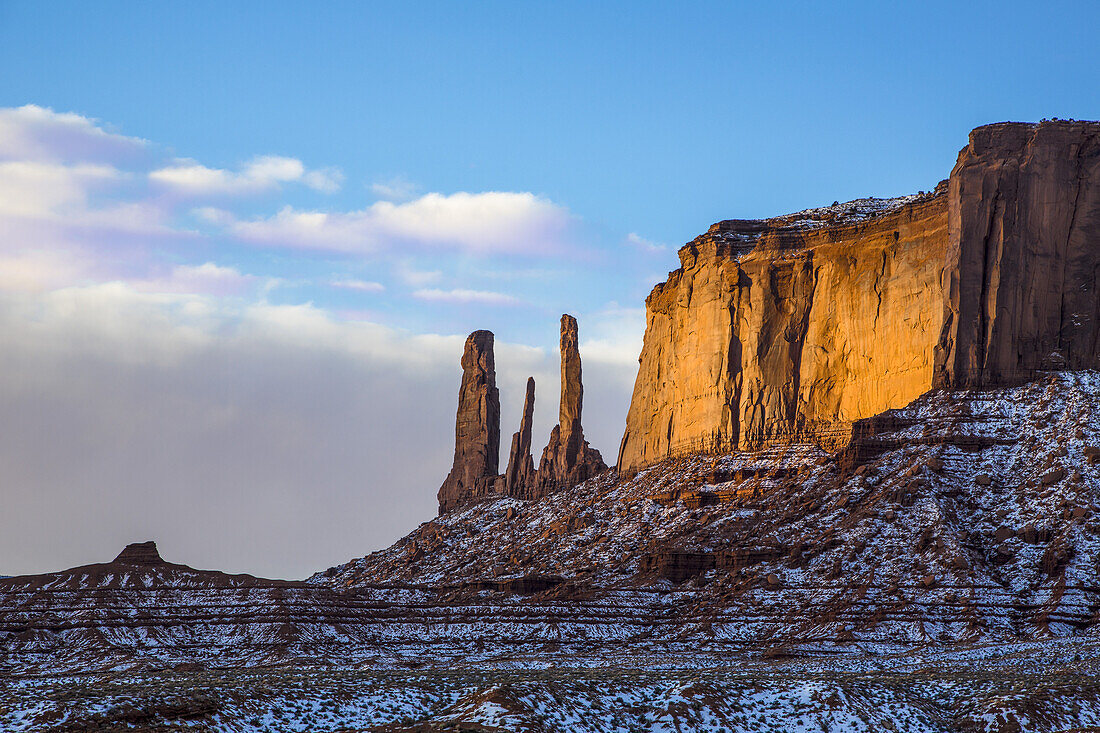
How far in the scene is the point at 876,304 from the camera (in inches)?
5340

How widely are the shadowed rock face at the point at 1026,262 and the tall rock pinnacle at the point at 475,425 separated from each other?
72552mm

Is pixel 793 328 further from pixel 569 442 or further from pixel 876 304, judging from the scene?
pixel 569 442

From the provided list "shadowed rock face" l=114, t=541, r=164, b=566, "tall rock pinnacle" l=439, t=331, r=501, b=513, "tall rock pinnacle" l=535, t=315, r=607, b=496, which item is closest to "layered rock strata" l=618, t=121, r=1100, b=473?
"tall rock pinnacle" l=535, t=315, r=607, b=496

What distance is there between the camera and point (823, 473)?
4724 inches

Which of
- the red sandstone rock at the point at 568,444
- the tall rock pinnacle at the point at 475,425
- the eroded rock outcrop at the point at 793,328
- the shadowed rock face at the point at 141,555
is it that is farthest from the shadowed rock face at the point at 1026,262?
the tall rock pinnacle at the point at 475,425

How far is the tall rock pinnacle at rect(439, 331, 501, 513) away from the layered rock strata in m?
22.1

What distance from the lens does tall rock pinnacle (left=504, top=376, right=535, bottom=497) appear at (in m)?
169

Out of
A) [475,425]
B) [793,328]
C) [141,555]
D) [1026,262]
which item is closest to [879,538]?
[1026,262]

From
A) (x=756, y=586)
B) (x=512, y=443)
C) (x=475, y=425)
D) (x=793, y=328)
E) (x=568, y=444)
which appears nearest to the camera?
(x=756, y=586)

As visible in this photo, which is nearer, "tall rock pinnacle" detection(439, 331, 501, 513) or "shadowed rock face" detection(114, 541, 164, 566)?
"shadowed rock face" detection(114, 541, 164, 566)

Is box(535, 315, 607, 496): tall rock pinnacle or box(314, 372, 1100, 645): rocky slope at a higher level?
box(535, 315, 607, 496): tall rock pinnacle

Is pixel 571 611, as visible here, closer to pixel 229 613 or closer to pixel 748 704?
pixel 229 613

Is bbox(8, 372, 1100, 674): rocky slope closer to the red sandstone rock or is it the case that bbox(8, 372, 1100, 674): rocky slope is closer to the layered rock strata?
the layered rock strata

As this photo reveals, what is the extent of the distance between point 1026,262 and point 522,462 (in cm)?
6815
